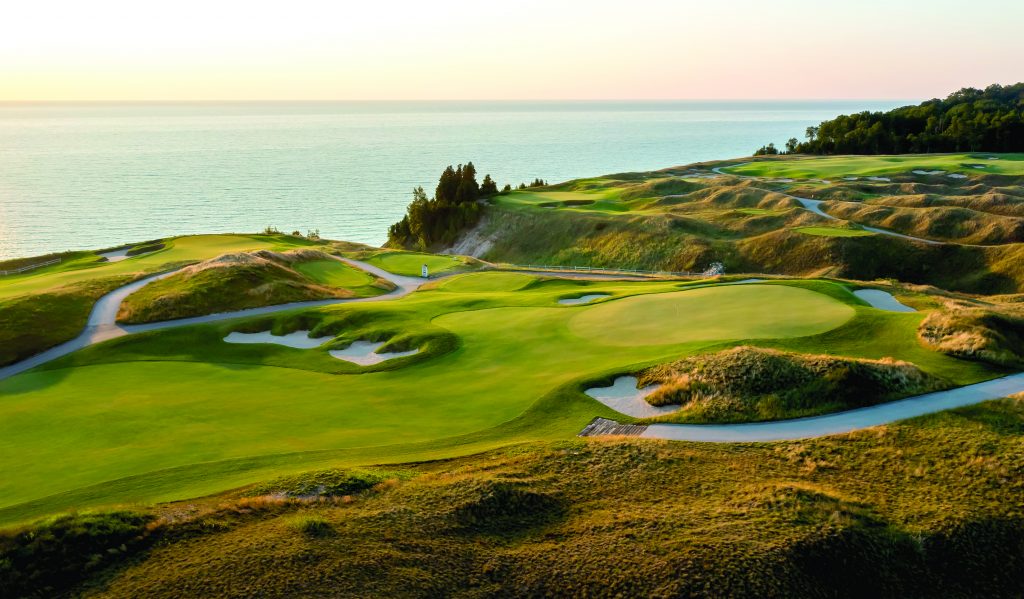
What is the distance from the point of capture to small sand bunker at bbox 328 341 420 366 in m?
30.6

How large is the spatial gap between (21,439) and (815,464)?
81.3 ft

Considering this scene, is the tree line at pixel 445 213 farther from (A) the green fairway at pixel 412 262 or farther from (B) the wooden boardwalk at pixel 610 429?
(B) the wooden boardwalk at pixel 610 429

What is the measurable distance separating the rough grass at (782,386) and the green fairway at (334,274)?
34.8 metres

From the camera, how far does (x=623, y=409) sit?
2228 cm

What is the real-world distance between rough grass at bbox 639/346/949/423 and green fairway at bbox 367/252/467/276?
4017cm

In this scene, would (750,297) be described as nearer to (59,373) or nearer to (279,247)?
(59,373)

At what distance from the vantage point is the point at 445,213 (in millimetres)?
100875

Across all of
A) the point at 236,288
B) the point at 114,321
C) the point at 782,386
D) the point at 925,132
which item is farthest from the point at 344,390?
the point at 925,132

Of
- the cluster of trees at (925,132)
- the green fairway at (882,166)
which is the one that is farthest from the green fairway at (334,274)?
the cluster of trees at (925,132)

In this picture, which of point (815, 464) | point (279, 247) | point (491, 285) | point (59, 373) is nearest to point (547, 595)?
point (815, 464)

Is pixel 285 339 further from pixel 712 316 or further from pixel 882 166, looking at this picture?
pixel 882 166

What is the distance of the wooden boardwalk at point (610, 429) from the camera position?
20.4 meters

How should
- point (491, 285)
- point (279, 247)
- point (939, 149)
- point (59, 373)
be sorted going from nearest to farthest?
point (59, 373) → point (491, 285) → point (279, 247) → point (939, 149)

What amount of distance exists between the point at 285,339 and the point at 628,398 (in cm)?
2096
